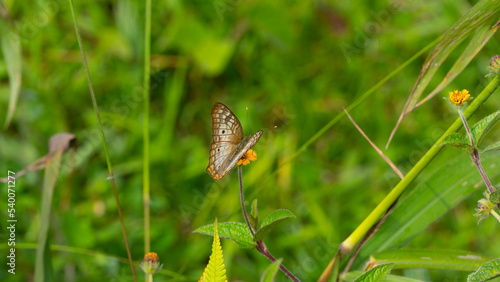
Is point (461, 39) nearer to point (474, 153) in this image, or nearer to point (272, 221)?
point (474, 153)

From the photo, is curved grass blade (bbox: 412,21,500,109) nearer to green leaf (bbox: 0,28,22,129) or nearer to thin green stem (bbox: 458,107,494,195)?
thin green stem (bbox: 458,107,494,195)

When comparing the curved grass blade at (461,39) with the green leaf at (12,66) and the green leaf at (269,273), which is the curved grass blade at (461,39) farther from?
the green leaf at (12,66)

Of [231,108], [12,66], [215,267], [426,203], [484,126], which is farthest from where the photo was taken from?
[231,108]

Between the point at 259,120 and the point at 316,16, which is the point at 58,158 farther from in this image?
the point at 316,16

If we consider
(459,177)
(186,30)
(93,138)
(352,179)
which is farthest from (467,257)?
(186,30)

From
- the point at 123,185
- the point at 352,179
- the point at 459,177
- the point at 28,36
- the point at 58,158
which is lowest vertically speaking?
the point at 459,177

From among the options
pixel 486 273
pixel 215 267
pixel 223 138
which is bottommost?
pixel 486 273

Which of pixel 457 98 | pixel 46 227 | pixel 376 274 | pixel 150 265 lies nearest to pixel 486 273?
pixel 376 274

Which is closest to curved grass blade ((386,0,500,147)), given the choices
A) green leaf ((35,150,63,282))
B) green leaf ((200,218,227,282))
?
green leaf ((200,218,227,282))
